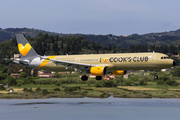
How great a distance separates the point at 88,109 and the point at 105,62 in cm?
2980

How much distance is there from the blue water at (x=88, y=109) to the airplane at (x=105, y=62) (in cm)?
1404

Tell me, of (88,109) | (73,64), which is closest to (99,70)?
(73,64)

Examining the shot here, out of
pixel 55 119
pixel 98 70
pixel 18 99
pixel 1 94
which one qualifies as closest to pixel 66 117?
pixel 55 119

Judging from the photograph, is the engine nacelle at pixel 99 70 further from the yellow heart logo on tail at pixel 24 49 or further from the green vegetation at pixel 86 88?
the green vegetation at pixel 86 88

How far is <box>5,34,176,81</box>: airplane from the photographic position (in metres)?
76.4

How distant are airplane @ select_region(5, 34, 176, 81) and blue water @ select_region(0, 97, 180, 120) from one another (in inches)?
553

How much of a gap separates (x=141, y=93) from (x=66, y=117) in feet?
192

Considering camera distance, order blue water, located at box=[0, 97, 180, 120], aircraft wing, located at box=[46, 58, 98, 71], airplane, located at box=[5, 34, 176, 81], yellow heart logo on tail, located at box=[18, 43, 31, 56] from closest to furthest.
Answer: airplane, located at box=[5, 34, 176, 81] → aircraft wing, located at box=[46, 58, 98, 71] → blue water, located at box=[0, 97, 180, 120] → yellow heart logo on tail, located at box=[18, 43, 31, 56]

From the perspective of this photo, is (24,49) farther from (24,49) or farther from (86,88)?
(86,88)

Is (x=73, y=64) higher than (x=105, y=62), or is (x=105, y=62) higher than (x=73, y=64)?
(x=105, y=62)

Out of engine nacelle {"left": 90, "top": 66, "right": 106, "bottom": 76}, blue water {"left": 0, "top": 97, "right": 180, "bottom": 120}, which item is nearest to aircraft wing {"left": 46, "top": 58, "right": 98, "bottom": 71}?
engine nacelle {"left": 90, "top": 66, "right": 106, "bottom": 76}

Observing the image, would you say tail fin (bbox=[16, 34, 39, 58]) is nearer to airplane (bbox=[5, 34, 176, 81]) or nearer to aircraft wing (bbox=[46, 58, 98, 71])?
airplane (bbox=[5, 34, 176, 81])

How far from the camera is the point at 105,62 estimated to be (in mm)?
80375

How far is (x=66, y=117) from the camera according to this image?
3588 inches
